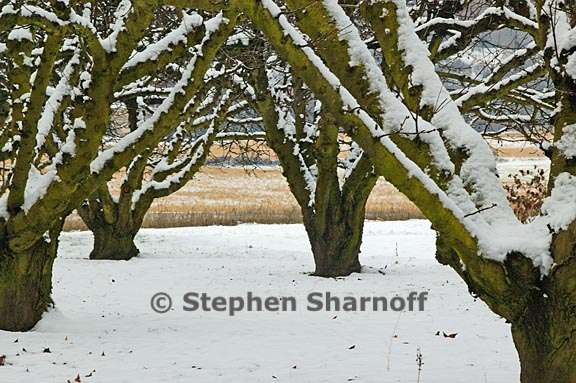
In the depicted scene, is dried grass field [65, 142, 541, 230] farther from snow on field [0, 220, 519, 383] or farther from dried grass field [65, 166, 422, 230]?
snow on field [0, 220, 519, 383]

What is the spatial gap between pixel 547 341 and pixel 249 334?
A: 3.45 meters

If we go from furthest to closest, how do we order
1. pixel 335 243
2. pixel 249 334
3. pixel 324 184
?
pixel 335 243, pixel 324 184, pixel 249 334

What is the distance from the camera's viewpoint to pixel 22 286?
6406mm

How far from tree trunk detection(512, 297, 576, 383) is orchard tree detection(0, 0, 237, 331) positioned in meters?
3.36

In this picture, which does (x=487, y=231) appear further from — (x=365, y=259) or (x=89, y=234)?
(x=89, y=234)

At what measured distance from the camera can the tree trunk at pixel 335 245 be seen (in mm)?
11172

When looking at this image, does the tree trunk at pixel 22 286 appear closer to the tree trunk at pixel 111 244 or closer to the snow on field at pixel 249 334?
the snow on field at pixel 249 334

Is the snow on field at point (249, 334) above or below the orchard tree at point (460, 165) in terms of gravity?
below

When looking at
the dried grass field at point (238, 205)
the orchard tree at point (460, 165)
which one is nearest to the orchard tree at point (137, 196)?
the dried grass field at point (238, 205)

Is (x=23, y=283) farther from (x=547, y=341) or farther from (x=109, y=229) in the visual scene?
(x=109, y=229)

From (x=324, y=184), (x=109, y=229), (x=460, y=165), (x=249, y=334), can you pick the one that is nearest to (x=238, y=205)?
(x=109, y=229)

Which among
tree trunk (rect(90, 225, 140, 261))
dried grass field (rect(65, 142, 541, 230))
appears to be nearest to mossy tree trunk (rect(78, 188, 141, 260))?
tree trunk (rect(90, 225, 140, 261))

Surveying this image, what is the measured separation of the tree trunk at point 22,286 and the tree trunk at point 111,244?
7308 mm

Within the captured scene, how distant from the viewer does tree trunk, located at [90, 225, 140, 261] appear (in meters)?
13.9
